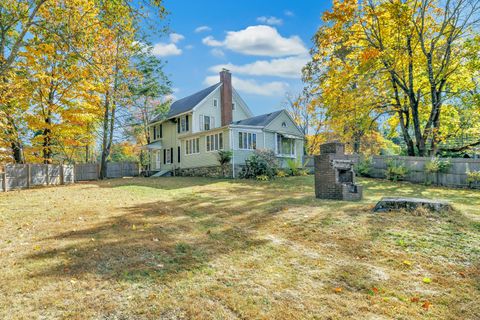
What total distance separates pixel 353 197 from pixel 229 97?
1777cm

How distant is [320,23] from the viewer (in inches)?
734

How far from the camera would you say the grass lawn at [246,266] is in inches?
118

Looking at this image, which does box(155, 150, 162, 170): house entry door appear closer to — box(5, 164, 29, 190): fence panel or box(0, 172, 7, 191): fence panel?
box(5, 164, 29, 190): fence panel

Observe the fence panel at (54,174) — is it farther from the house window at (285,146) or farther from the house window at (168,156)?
the house window at (285,146)

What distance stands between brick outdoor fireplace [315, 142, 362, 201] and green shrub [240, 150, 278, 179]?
27.4 feet

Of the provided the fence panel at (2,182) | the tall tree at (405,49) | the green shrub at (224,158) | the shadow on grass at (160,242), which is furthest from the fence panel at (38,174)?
the tall tree at (405,49)

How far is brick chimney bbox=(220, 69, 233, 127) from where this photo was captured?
81.4 feet

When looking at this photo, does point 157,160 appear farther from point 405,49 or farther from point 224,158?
point 405,49

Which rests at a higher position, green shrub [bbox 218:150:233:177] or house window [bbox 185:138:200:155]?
house window [bbox 185:138:200:155]

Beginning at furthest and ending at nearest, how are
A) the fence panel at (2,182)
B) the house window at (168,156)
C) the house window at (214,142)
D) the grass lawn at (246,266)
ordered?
the house window at (168,156)
the house window at (214,142)
the fence panel at (2,182)
the grass lawn at (246,266)

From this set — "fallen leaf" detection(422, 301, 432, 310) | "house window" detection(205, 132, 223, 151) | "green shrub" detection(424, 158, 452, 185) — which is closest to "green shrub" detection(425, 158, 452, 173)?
"green shrub" detection(424, 158, 452, 185)

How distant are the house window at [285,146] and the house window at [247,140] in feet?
8.19

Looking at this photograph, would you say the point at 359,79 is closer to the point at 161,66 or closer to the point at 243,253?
the point at 161,66

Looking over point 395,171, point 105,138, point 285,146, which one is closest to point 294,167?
point 285,146
